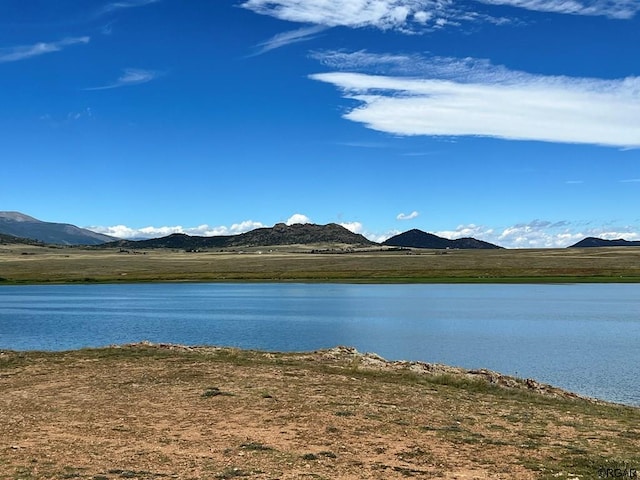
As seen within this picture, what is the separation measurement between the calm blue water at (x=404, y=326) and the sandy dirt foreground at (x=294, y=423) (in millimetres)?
9547

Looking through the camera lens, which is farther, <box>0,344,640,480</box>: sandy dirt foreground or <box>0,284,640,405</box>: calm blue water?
<box>0,284,640,405</box>: calm blue water

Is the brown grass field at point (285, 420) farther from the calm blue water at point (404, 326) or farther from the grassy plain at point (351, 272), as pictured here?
the grassy plain at point (351, 272)

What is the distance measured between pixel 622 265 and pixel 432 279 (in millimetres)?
57462

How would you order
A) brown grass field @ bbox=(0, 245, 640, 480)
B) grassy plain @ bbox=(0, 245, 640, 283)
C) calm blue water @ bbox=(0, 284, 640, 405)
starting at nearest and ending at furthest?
brown grass field @ bbox=(0, 245, 640, 480) → calm blue water @ bbox=(0, 284, 640, 405) → grassy plain @ bbox=(0, 245, 640, 283)

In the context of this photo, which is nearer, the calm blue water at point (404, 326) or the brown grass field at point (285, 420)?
the brown grass field at point (285, 420)

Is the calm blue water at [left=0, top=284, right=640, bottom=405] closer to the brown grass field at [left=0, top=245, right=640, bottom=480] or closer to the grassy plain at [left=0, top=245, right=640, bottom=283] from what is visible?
the brown grass field at [left=0, top=245, right=640, bottom=480]

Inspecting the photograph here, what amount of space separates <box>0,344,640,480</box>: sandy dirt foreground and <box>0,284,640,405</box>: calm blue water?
9.55 meters

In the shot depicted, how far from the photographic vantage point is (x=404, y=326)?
56625mm

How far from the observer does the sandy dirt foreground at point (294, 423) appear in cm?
1357

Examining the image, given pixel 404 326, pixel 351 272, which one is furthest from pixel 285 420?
pixel 351 272

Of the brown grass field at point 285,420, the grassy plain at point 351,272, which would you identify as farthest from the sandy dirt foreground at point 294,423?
the grassy plain at point 351,272

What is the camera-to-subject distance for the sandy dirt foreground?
1357 cm

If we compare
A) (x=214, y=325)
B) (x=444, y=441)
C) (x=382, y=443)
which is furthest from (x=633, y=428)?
(x=214, y=325)

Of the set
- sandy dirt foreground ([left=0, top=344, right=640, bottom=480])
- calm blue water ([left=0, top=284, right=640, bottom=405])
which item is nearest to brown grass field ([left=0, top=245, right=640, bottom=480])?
sandy dirt foreground ([left=0, top=344, right=640, bottom=480])
